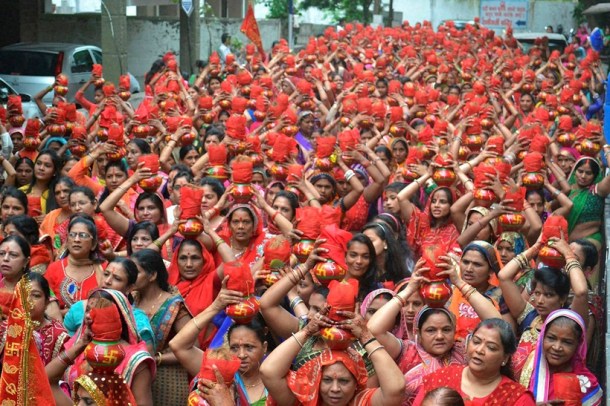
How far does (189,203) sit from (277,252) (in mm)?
958

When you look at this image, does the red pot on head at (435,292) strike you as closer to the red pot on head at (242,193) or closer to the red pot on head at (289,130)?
the red pot on head at (242,193)

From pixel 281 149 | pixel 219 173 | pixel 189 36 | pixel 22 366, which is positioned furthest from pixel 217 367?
pixel 189 36

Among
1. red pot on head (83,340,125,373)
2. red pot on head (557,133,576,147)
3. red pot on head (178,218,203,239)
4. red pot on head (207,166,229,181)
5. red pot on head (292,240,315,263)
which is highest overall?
red pot on head (557,133,576,147)

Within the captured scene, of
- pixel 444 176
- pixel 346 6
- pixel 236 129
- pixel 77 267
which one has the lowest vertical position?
pixel 77 267

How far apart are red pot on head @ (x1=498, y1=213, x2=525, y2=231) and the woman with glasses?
2.50 metres

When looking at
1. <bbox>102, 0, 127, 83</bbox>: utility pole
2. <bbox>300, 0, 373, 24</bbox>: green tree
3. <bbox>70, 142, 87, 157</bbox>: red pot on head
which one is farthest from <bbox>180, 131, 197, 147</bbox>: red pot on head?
<bbox>300, 0, 373, 24</bbox>: green tree

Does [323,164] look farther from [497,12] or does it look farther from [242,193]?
[497,12]

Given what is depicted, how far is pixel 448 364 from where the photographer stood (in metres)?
4.93

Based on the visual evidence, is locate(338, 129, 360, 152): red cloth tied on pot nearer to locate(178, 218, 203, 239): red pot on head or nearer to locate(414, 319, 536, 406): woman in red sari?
locate(178, 218, 203, 239): red pot on head

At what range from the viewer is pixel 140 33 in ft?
83.6

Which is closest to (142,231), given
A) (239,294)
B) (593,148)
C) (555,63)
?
(239,294)

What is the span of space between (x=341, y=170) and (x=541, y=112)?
2859 mm

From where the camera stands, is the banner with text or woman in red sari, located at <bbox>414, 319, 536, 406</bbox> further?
the banner with text

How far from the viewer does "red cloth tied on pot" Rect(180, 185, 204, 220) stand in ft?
20.7
